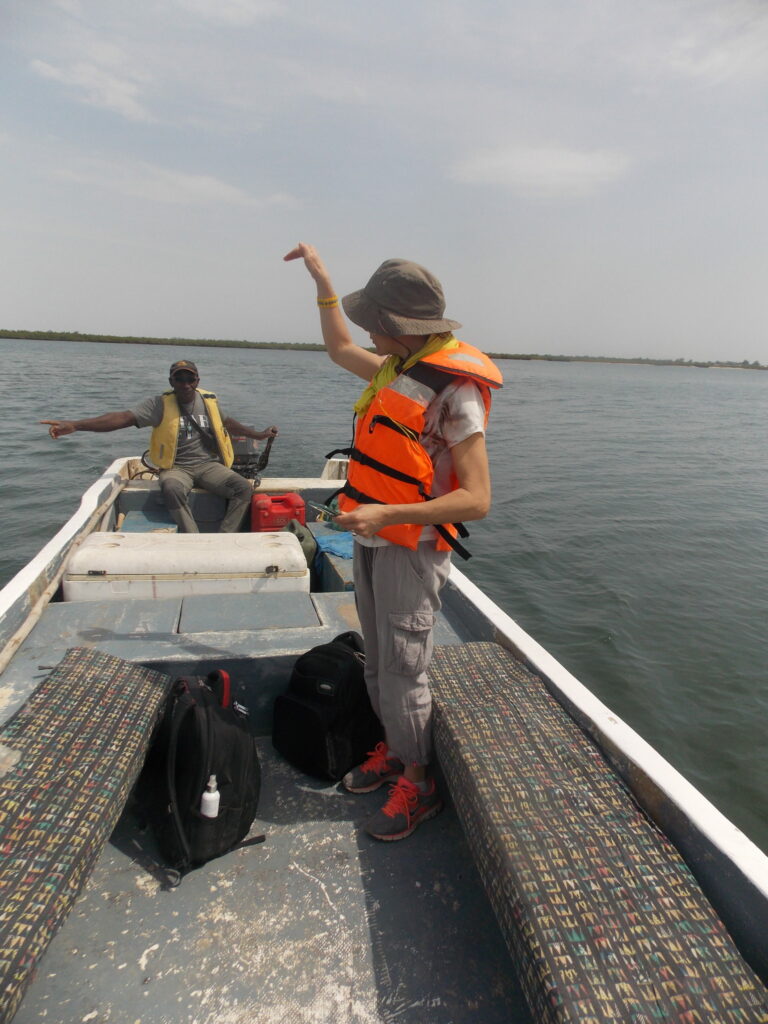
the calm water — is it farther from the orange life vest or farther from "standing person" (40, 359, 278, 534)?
the orange life vest

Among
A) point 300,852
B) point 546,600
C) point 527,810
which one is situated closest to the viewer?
point 527,810

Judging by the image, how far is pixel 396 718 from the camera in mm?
2123

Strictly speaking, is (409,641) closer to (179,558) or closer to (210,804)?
(210,804)

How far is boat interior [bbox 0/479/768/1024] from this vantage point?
1.35 metres

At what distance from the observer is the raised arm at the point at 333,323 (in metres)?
2.32

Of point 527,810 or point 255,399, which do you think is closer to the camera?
point 527,810

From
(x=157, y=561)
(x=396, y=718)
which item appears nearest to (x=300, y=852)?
(x=396, y=718)

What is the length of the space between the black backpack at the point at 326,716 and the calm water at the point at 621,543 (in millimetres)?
3535

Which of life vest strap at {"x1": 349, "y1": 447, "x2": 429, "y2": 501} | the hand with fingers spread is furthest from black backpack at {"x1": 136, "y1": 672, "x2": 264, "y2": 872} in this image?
the hand with fingers spread

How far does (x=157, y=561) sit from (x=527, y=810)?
237 centimetres

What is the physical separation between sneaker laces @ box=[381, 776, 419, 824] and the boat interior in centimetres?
10

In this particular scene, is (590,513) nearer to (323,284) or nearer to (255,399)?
(323,284)

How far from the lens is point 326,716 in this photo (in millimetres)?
2305

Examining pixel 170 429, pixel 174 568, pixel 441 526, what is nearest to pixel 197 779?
pixel 441 526
